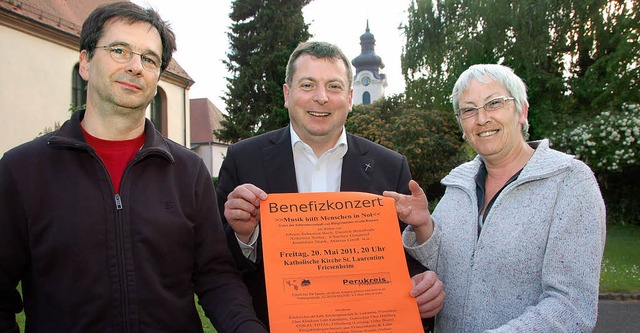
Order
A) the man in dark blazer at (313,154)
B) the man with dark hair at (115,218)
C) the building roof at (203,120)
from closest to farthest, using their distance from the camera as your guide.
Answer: the man with dark hair at (115,218), the man in dark blazer at (313,154), the building roof at (203,120)

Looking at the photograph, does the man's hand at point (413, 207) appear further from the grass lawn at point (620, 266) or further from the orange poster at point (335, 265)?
the grass lawn at point (620, 266)

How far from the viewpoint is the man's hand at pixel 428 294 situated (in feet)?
7.40

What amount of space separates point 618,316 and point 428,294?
662 cm

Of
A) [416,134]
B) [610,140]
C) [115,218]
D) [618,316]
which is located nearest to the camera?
[115,218]

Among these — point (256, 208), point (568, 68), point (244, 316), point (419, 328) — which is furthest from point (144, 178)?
point (568, 68)

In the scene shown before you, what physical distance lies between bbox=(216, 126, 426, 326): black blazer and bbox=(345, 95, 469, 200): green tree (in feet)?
61.8

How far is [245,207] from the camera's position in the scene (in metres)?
2.25

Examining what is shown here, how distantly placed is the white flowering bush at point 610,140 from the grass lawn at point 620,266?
7.91 ft

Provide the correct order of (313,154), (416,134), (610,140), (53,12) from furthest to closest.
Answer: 1. (416,134)
2. (53,12)
3. (610,140)
4. (313,154)

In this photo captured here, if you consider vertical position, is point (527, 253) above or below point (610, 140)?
below

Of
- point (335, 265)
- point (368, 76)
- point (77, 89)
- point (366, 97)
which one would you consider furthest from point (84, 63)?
point (368, 76)

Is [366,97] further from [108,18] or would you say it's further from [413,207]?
[108,18]

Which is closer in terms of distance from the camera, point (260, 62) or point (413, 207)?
point (413, 207)

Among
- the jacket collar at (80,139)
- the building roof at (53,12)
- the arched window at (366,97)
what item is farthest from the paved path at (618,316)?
the arched window at (366,97)
